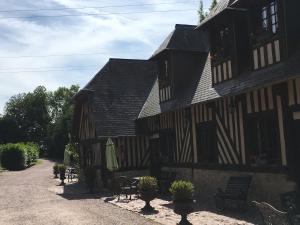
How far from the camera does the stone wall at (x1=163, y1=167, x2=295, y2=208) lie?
37.2ft

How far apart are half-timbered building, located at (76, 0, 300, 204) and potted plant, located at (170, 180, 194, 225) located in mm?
2473

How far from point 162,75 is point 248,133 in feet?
23.4

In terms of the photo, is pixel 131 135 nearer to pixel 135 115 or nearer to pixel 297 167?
pixel 135 115

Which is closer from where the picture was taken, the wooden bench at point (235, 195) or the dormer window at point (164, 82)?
the wooden bench at point (235, 195)

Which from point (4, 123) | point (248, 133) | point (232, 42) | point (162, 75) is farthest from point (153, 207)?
point (4, 123)

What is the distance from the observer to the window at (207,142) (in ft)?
48.7

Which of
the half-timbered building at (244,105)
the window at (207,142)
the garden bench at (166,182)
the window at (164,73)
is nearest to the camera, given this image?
the half-timbered building at (244,105)

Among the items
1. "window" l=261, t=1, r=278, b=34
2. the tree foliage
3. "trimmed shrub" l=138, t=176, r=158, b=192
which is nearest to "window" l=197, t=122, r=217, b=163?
"trimmed shrub" l=138, t=176, r=158, b=192

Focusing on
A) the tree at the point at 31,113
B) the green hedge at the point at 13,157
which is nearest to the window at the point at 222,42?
the green hedge at the point at 13,157

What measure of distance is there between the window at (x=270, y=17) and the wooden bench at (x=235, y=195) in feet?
13.1

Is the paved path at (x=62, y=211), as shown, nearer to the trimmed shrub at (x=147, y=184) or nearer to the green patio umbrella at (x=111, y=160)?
the trimmed shrub at (x=147, y=184)

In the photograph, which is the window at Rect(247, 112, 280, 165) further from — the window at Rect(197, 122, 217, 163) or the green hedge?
the green hedge

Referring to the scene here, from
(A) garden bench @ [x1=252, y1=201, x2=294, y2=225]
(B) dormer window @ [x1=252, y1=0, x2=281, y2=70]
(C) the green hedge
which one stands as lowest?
(A) garden bench @ [x1=252, y1=201, x2=294, y2=225]

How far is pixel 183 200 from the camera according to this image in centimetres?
1039
